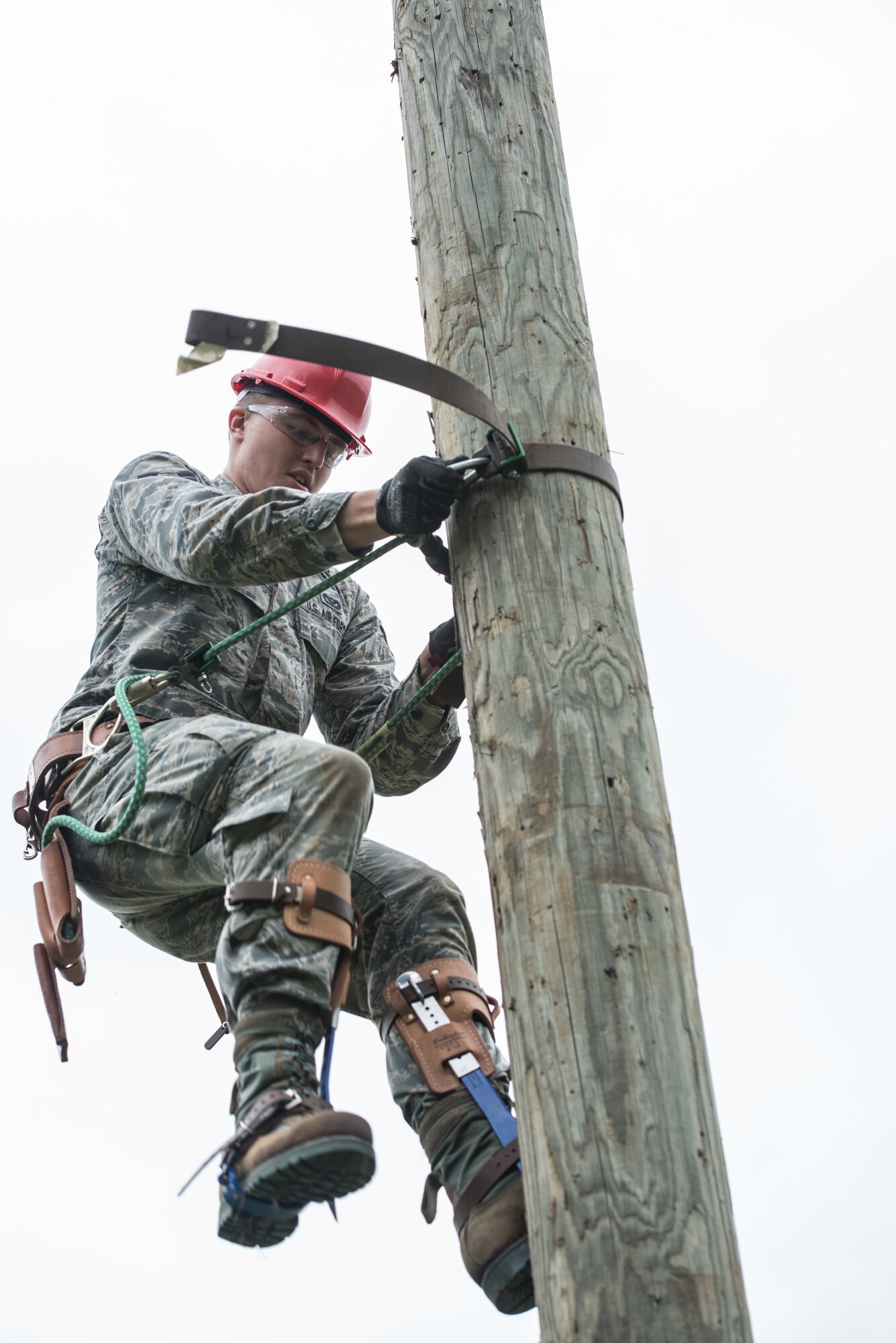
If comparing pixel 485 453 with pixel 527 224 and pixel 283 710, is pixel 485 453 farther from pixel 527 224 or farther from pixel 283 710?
pixel 283 710

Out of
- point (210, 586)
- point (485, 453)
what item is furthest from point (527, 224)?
point (210, 586)

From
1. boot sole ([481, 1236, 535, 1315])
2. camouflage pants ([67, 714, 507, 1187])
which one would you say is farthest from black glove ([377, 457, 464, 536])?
boot sole ([481, 1236, 535, 1315])

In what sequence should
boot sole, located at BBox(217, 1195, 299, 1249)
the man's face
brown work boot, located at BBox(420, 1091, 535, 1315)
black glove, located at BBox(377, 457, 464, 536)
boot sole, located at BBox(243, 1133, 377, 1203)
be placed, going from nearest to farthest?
boot sole, located at BBox(243, 1133, 377, 1203) → boot sole, located at BBox(217, 1195, 299, 1249) → brown work boot, located at BBox(420, 1091, 535, 1315) → black glove, located at BBox(377, 457, 464, 536) → the man's face

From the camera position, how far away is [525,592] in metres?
2.80

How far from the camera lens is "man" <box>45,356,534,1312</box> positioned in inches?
104

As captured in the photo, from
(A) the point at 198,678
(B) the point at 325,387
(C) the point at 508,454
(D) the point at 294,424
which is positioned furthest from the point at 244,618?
(C) the point at 508,454

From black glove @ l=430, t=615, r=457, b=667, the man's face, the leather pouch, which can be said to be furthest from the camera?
the man's face

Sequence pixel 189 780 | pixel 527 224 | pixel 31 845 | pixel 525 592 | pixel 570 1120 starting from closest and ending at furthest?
pixel 570 1120, pixel 525 592, pixel 189 780, pixel 527 224, pixel 31 845

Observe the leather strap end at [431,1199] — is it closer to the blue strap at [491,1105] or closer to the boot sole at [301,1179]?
the blue strap at [491,1105]

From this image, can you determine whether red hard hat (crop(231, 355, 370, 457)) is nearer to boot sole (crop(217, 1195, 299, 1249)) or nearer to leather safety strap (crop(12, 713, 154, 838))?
leather safety strap (crop(12, 713, 154, 838))

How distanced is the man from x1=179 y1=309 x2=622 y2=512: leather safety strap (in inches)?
6.4

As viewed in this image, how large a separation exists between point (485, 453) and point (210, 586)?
97cm

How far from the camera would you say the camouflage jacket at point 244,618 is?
321 centimetres

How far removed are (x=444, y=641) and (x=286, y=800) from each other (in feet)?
3.25
